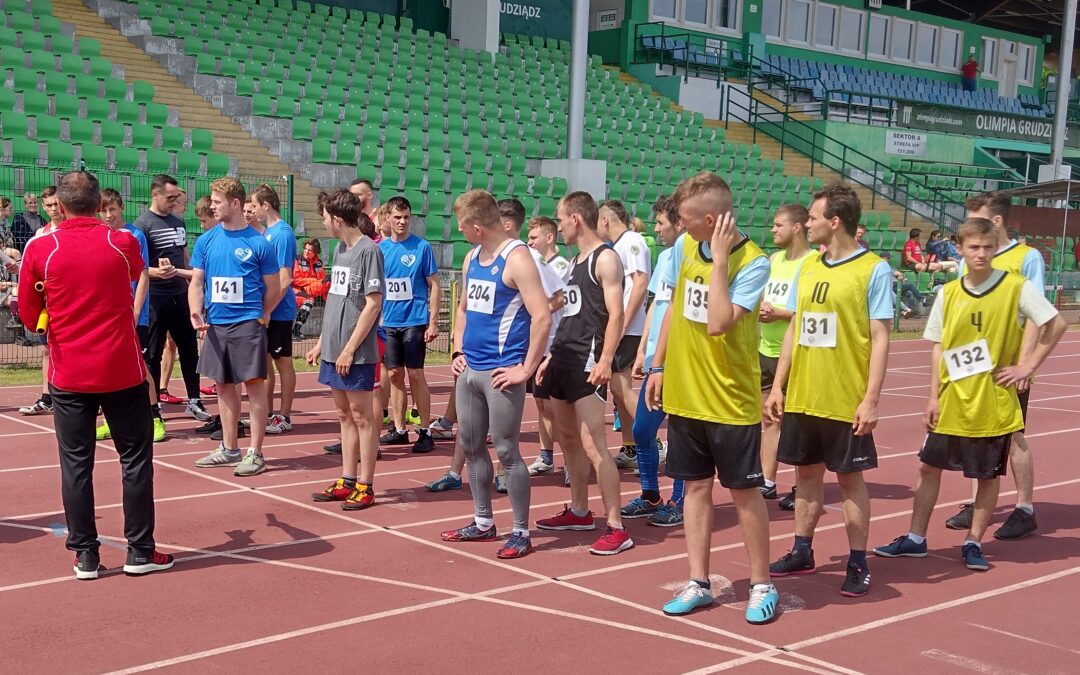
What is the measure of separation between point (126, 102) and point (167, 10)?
635 centimetres

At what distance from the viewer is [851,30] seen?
40.8 m

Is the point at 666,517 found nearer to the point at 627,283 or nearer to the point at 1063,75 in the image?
the point at 627,283

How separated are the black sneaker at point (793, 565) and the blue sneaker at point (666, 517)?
1008 mm

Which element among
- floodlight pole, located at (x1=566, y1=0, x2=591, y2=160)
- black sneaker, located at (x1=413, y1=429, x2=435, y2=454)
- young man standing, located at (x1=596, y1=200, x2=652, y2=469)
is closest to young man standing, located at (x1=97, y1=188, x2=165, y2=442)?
black sneaker, located at (x1=413, y1=429, x2=435, y2=454)

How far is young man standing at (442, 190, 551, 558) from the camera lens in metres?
6.04

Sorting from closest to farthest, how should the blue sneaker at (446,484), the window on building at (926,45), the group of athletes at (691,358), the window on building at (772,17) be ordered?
the group of athletes at (691,358)
the blue sneaker at (446,484)
the window on building at (772,17)
the window on building at (926,45)

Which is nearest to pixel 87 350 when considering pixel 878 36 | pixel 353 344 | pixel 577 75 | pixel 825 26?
pixel 353 344

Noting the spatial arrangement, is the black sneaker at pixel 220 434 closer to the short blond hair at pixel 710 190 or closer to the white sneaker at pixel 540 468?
the white sneaker at pixel 540 468

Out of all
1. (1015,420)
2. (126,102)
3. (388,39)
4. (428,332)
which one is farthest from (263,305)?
(388,39)

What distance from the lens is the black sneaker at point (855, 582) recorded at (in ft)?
18.4

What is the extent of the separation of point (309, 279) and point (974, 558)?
35.6 ft

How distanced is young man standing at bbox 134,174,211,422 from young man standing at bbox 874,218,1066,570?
6146 millimetres

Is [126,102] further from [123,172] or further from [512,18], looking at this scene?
[512,18]

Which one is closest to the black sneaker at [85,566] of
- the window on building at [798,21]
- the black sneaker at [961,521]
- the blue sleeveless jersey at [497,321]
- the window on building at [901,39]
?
the blue sleeveless jersey at [497,321]
